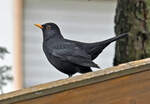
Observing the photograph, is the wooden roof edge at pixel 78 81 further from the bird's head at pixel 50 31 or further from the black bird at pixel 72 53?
the bird's head at pixel 50 31

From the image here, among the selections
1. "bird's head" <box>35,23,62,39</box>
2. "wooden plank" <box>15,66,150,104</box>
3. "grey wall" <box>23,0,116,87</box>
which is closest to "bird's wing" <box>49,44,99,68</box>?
"bird's head" <box>35,23,62,39</box>

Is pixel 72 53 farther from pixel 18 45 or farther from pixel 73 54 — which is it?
pixel 18 45

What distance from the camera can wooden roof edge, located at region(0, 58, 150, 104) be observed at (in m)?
2.17

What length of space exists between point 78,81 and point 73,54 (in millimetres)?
635

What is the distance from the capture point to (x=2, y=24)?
5816mm

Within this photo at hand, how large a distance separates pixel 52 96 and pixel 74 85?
0.35 ft

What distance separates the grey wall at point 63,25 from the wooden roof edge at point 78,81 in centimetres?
410

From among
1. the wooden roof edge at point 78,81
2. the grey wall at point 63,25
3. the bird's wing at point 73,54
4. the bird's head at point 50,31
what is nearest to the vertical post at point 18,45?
the grey wall at point 63,25

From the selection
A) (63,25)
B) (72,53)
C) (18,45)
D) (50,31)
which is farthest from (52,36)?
(63,25)

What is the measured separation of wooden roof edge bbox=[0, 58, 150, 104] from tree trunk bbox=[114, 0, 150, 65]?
0.69m

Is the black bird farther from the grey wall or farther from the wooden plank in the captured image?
the grey wall

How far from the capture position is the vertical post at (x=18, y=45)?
593 cm

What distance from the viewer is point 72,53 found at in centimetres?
282

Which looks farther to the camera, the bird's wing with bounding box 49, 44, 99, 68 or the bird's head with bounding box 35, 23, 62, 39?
the bird's head with bounding box 35, 23, 62, 39
